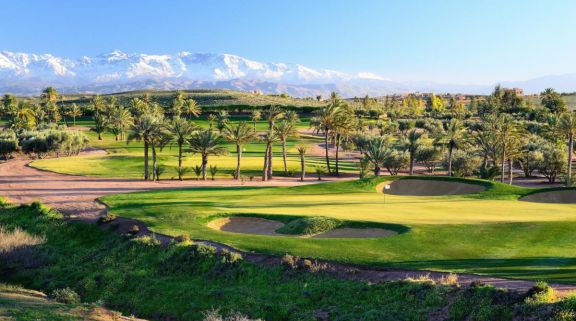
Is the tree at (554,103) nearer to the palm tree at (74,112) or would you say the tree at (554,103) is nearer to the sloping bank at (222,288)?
the palm tree at (74,112)

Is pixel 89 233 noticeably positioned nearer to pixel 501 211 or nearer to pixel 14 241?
pixel 14 241

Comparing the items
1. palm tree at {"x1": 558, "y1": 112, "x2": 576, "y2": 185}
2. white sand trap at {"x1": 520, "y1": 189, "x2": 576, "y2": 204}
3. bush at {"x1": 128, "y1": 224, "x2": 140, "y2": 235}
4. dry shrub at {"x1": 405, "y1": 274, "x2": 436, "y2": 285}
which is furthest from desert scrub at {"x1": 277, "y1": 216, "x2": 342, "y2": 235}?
palm tree at {"x1": 558, "y1": 112, "x2": 576, "y2": 185}

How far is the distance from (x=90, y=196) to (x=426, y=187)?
29859 mm

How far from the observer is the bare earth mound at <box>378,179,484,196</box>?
147 feet

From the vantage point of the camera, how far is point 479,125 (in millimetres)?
113562

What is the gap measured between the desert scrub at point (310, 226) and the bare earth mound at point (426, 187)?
1764 centimetres

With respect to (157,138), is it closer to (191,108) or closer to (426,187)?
(426,187)

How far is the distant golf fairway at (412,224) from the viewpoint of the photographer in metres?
22.0

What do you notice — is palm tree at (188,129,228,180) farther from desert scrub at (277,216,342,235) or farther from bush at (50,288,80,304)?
bush at (50,288,80,304)

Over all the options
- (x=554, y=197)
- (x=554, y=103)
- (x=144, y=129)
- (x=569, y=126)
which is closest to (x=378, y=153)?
(x=569, y=126)

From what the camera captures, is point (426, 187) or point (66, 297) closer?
point (66, 297)

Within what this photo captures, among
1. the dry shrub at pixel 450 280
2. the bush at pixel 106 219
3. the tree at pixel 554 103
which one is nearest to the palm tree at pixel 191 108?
the tree at pixel 554 103

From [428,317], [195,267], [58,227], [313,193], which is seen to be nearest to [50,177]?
[58,227]

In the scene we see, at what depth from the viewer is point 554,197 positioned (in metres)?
40.2
